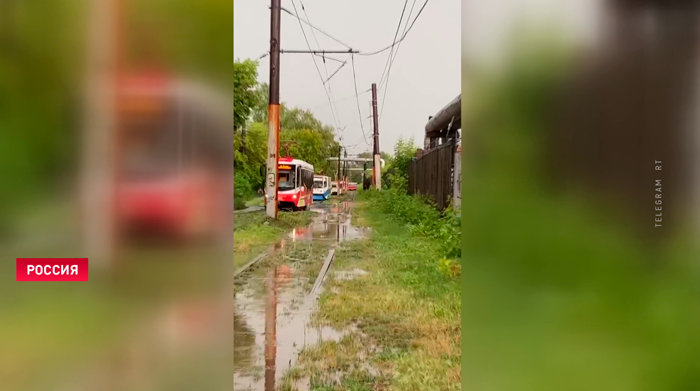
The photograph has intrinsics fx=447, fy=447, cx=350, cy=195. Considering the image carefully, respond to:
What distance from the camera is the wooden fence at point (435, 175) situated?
13.4 ft

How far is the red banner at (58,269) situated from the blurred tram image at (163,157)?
22 cm

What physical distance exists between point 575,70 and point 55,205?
2.14 m

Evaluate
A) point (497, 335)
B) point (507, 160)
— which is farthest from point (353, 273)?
point (507, 160)

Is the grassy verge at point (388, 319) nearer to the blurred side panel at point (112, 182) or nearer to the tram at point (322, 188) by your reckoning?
the tram at point (322, 188)

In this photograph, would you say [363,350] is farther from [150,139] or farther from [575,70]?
[575,70]

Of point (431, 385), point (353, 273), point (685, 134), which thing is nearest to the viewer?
point (685, 134)

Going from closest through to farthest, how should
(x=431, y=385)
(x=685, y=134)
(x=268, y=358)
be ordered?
1. (x=685, y=134)
2. (x=431, y=385)
3. (x=268, y=358)

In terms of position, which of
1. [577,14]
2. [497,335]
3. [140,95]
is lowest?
[497,335]

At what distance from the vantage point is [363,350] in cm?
232

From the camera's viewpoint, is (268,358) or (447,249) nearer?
(268,358)

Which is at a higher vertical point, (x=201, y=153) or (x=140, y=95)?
(x=140, y=95)

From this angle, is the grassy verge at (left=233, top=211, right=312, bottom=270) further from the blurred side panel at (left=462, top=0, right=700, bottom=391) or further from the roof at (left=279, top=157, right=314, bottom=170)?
the blurred side panel at (left=462, top=0, right=700, bottom=391)

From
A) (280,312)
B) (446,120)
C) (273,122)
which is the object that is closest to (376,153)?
(446,120)

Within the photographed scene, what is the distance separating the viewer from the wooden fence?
4.08 metres
